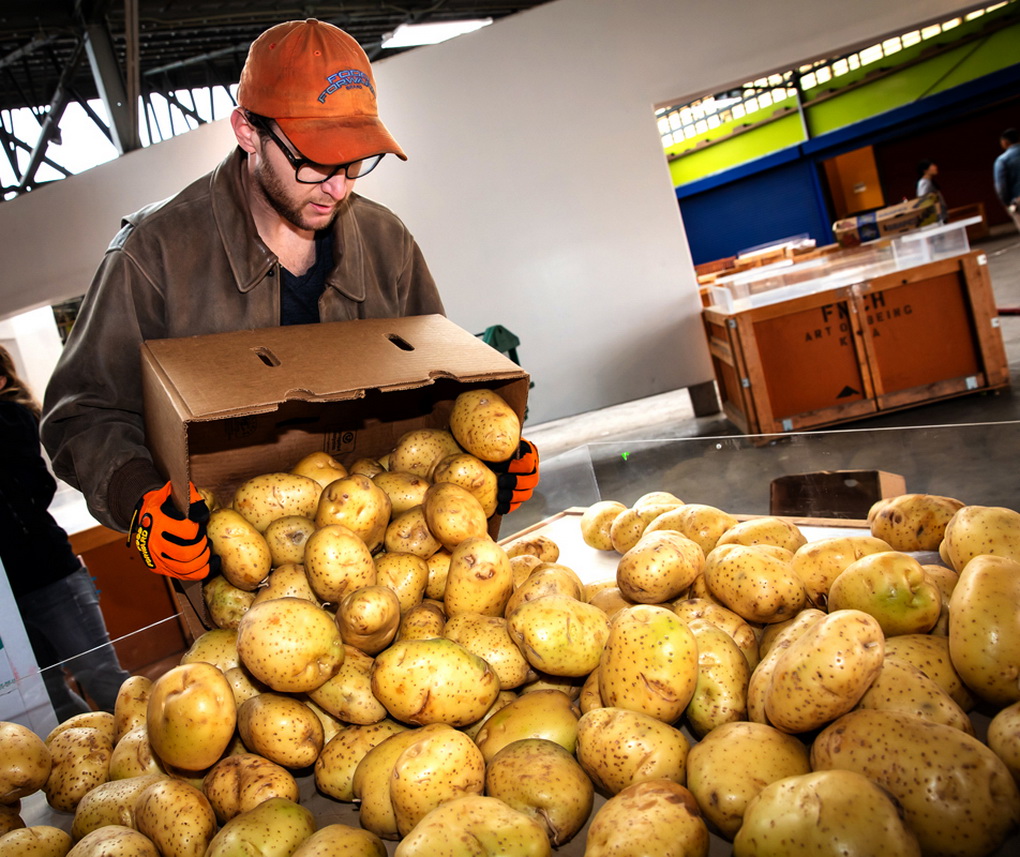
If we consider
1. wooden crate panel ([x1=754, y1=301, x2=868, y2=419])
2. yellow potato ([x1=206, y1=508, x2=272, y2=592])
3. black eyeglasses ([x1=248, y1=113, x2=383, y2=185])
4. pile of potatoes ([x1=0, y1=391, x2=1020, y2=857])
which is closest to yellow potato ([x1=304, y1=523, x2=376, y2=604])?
pile of potatoes ([x1=0, y1=391, x2=1020, y2=857])

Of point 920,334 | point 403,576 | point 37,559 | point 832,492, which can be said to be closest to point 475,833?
point 403,576

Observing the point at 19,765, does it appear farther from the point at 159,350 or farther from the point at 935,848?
the point at 935,848

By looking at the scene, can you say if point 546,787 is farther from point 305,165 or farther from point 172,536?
point 305,165

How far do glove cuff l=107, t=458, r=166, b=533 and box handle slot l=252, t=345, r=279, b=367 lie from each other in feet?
1.06

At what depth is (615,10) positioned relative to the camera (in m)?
6.17

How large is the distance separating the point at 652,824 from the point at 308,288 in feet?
5.00

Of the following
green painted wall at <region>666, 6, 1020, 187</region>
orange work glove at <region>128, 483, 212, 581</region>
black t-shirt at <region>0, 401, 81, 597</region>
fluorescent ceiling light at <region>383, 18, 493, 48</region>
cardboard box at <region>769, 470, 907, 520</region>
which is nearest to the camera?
orange work glove at <region>128, 483, 212, 581</region>

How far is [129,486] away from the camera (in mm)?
1460

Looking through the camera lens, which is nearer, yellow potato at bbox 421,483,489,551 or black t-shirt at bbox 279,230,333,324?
yellow potato at bbox 421,483,489,551

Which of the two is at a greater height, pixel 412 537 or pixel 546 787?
pixel 412 537

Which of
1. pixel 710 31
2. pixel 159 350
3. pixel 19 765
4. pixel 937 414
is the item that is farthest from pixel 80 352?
pixel 710 31

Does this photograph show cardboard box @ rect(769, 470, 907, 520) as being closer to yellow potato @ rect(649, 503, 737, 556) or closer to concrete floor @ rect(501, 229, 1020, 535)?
concrete floor @ rect(501, 229, 1020, 535)

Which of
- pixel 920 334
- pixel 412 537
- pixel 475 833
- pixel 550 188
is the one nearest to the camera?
pixel 475 833

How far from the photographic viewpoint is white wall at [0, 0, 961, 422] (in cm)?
616
